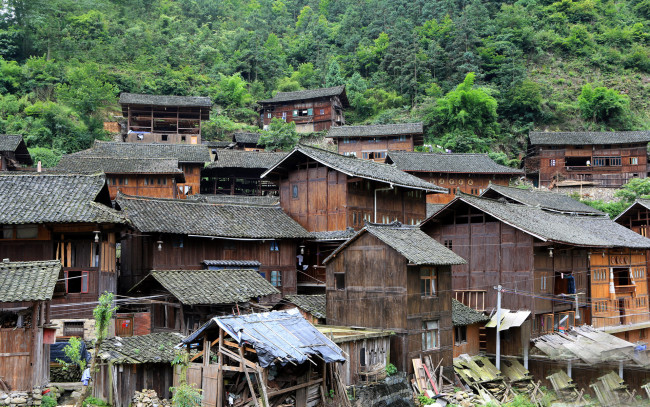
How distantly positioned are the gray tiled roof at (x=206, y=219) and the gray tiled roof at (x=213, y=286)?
365 centimetres

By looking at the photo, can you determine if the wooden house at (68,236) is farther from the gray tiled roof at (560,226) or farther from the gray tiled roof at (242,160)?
the gray tiled roof at (242,160)

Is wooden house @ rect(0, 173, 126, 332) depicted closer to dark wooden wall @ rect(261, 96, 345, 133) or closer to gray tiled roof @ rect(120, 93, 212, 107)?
gray tiled roof @ rect(120, 93, 212, 107)

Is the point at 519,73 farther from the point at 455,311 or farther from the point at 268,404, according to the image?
the point at 268,404

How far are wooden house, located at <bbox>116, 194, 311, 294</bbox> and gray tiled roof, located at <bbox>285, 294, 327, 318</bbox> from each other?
4.59 meters

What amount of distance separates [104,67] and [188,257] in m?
57.8

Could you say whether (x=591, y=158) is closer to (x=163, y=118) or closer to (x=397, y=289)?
(x=163, y=118)

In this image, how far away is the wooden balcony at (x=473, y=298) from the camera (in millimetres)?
33312

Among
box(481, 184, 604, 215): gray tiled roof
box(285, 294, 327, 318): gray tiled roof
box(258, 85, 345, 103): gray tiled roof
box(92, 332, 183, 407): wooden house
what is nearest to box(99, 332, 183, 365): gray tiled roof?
box(92, 332, 183, 407): wooden house

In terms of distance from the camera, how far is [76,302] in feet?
82.7

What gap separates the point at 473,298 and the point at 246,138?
39580mm

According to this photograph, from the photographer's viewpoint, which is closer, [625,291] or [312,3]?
[625,291]

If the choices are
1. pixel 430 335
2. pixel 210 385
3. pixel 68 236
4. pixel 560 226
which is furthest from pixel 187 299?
pixel 560 226

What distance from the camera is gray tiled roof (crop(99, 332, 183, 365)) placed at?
20.0 m

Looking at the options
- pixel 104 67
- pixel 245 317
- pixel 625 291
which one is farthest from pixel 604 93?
pixel 245 317
